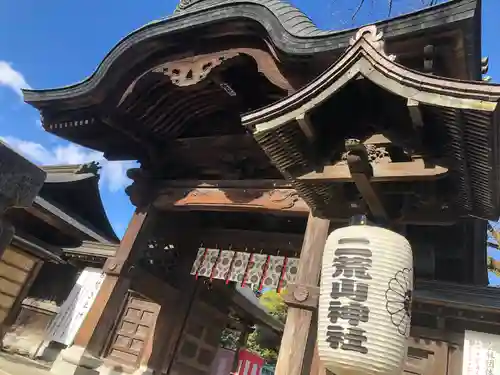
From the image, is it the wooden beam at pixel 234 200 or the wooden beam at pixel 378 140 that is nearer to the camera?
the wooden beam at pixel 378 140

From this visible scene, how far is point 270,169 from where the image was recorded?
6.58 metres

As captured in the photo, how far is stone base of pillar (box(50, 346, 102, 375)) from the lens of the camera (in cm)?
602

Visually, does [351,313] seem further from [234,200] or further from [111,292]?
[111,292]

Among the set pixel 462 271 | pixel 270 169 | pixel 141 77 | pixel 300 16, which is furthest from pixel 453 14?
pixel 141 77

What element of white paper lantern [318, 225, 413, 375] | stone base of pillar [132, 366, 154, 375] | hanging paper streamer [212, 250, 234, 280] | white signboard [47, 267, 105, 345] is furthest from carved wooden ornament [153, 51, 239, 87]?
stone base of pillar [132, 366, 154, 375]

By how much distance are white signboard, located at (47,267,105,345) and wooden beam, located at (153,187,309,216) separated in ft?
11.5

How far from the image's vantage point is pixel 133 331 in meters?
8.90

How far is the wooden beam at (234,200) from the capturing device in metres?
5.59

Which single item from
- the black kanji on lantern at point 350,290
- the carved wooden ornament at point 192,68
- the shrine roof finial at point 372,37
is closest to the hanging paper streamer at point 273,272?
the carved wooden ornament at point 192,68

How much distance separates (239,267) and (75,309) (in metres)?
4.57

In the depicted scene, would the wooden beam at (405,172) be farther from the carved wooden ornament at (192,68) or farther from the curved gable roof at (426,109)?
the carved wooden ornament at (192,68)

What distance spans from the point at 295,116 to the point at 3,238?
3074mm

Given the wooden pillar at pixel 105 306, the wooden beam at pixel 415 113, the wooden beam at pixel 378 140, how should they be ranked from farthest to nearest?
1. the wooden pillar at pixel 105 306
2. the wooden beam at pixel 378 140
3. the wooden beam at pixel 415 113

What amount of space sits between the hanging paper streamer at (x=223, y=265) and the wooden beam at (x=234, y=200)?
5.45 ft
